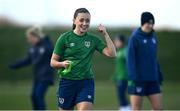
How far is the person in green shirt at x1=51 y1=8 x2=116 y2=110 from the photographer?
456 inches

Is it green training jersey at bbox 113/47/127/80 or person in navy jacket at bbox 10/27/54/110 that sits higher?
person in navy jacket at bbox 10/27/54/110

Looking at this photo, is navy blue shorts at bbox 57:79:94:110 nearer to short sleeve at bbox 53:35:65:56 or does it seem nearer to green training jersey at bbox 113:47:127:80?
short sleeve at bbox 53:35:65:56

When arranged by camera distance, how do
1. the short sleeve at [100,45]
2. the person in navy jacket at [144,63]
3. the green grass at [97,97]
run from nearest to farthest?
the short sleeve at [100,45] < the person in navy jacket at [144,63] < the green grass at [97,97]

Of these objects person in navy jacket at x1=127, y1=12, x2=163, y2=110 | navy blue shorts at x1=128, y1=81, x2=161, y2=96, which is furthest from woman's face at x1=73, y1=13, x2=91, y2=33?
navy blue shorts at x1=128, y1=81, x2=161, y2=96

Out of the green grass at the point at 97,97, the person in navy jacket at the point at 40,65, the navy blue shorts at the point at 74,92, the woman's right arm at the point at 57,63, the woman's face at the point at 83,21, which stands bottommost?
the green grass at the point at 97,97

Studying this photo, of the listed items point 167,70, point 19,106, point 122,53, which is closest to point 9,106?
point 19,106

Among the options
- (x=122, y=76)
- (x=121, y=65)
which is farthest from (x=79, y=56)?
(x=121, y=65)

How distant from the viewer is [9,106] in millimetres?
23000

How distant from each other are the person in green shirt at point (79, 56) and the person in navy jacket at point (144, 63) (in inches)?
102

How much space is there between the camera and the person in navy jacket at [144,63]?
14.3m

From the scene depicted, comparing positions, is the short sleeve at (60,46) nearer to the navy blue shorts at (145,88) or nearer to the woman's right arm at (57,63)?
the woman's right arm at (57,63)

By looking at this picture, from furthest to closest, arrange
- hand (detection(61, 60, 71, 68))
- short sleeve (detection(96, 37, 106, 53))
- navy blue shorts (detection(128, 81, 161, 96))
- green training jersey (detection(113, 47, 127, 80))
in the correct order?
green training jersey (detection(113, 47, 127, 80)) → navy blue shorts (detection(128, 81, 161, 96)) → short sleeve (detection(96, 37, 106, 53)) → hand (detection(61, 60, 71, 68))

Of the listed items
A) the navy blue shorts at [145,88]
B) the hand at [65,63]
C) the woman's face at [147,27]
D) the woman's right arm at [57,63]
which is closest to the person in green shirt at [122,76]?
the navy blue shorts at [145,88]

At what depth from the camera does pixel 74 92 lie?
11766 mm
